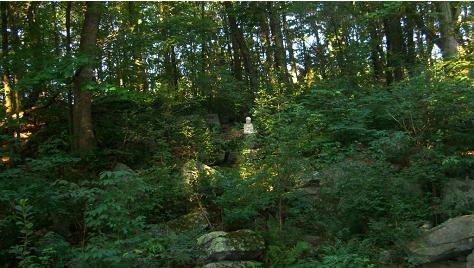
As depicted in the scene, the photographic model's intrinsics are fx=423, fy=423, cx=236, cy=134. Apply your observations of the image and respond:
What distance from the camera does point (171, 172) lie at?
10.2 metres

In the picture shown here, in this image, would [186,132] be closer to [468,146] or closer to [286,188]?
[286,188]

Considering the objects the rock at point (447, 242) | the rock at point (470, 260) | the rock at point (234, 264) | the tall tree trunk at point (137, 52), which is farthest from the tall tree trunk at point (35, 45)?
the rock at point (470, 260)

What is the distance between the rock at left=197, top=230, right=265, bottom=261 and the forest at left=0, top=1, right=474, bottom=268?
0.09 ft

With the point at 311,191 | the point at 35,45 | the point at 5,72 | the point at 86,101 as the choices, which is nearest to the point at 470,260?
the point at 311,191

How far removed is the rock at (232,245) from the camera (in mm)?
6969

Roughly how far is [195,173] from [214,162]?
2.31 metres

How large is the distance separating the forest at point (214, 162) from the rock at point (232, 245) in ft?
0.09

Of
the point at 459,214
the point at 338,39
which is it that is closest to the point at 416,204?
the point at 459,214

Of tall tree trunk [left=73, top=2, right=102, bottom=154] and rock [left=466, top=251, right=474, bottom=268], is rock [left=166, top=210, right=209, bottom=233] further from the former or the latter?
rock [left=466, top=251, right=474, bottom=268]

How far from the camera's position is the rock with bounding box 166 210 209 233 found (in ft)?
26.9

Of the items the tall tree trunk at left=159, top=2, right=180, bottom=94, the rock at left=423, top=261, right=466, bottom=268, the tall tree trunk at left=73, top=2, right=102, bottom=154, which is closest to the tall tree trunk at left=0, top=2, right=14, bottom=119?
the tall tree trunk at left=73, top=2, right=102, bottom=154

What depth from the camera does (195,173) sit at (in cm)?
908

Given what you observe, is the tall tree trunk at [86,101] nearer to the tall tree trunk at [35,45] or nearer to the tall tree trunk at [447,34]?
the tall tree trunk at [35,45]

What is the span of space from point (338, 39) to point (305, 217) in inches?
545
